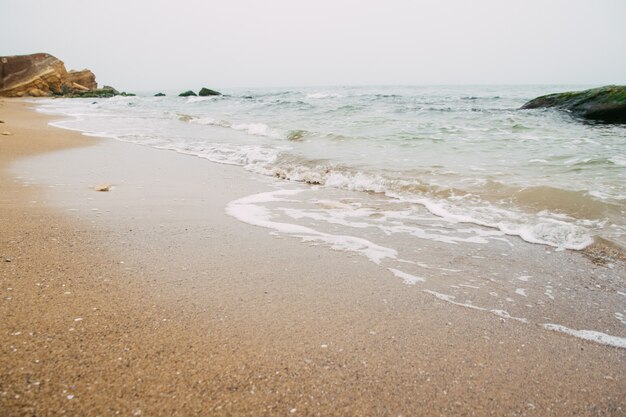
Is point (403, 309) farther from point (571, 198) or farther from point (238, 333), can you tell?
point (571, 198)

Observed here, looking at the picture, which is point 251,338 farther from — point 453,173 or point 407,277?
point 453,173

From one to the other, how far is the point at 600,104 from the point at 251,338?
686 inches

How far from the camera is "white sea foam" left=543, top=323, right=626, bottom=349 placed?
189 cm

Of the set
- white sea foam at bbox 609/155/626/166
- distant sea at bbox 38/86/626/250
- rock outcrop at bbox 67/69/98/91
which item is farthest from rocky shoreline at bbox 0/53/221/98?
white sea foam at bbox 609/155/626/166

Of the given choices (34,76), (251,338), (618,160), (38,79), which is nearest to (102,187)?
(251,338)

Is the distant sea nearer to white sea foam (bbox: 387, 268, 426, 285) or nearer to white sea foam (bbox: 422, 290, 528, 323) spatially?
white sea foam (bbox: 387, 268, 426, 285)

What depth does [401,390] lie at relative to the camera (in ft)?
4.70

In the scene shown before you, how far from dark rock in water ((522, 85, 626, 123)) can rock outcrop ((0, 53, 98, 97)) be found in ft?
167

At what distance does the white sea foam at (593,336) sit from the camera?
1886mm

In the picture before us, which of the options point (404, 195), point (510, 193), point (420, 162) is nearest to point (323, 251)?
point (404, 195)

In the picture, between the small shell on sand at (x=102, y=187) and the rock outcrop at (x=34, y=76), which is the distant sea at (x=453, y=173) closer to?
the small shell on sand at (x=102, y=187)

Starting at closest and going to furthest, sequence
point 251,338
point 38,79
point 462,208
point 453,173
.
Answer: point 251,338
point 462,208
point 453,173
point 38,79

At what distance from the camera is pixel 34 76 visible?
1677 inches

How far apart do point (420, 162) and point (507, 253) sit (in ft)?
11.9
